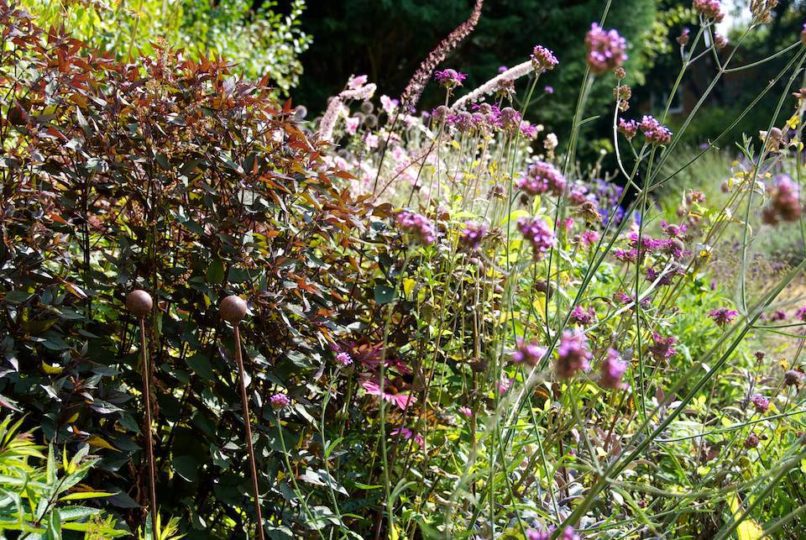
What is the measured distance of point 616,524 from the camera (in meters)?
1.85

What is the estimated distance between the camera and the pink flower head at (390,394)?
7.05 feet

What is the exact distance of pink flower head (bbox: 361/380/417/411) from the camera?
2.15 metres

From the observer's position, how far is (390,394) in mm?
2363

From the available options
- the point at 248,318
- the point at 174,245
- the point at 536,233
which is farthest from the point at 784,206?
the point at 174,245

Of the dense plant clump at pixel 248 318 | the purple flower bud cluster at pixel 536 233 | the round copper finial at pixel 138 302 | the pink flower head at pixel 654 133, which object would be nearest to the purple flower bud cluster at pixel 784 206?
the purple flower bud cluster at pixel 536 233

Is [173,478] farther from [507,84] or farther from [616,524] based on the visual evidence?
[507,84]

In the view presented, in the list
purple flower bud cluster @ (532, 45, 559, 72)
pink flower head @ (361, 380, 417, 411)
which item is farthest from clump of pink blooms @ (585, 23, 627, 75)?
pink flower head @ (361, 380, 417, 411)

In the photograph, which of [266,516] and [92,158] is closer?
[92,158]

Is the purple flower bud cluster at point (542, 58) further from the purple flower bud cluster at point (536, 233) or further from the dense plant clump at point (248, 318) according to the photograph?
the purple flower bud cluster at point (536, 233)

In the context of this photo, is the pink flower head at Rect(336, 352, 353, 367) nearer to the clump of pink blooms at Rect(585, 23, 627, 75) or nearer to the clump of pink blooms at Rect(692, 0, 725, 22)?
the clump of pink blooms at Rect(585, 23, 627, 75)

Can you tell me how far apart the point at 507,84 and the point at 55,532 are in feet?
5.68

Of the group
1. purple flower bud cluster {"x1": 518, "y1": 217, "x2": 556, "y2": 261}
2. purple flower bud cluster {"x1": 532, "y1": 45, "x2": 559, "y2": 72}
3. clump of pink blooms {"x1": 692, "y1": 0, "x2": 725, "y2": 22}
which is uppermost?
clump of pink blooms {"x1": 692, "y1": 0, "x2": 725, "y2": 22}

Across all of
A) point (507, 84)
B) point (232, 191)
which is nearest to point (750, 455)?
point (507, 84)

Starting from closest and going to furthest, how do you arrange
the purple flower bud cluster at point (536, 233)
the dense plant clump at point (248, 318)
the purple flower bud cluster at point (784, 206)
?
the purple flower bud cluster at point (784, 206) < the purple flower bud cluster at point (536, 233) < the dense plant clump at point (248, 318)
